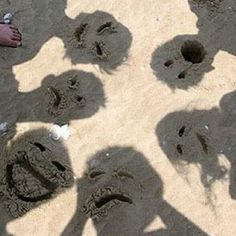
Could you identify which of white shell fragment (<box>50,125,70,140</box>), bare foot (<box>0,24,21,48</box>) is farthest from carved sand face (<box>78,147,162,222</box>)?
bare foot (<box>0,24,21,48</box>)

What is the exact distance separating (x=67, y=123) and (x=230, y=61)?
44.7 inches

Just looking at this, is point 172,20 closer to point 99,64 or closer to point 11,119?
point 99,64

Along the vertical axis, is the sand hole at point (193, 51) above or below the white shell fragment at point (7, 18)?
below

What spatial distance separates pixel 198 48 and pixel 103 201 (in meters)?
1.26

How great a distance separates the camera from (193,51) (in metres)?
3.43

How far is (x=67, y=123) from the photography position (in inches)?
125

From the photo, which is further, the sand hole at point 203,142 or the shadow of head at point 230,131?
the sand hole at point 203,142

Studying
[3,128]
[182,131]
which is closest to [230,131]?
[182,131]

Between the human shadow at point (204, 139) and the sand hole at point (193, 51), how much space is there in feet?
1.19

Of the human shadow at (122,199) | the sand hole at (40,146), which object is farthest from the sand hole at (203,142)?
the sand hole at (40,146)

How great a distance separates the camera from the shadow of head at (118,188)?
280cm

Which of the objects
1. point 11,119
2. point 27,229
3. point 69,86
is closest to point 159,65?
point 69,86

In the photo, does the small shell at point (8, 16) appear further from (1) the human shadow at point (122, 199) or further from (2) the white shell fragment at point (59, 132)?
(1) the human shadow at point (122, 199)

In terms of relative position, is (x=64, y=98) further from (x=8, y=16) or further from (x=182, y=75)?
(x=8, y=16)
